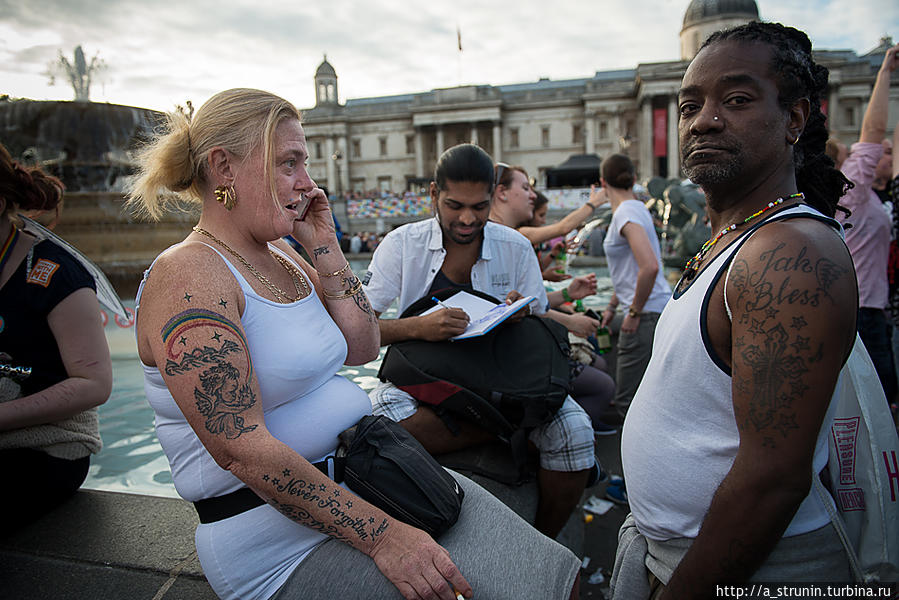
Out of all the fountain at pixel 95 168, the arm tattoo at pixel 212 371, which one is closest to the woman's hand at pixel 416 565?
the arm tattoo at pixel 212 371

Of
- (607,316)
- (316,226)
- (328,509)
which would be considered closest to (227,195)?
(316,226)

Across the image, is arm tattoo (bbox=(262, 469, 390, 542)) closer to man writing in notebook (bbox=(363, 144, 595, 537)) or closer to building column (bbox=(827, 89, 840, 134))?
man writing in notebook (bbox=(363, 144, 595, 537))

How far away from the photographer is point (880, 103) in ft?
10.6

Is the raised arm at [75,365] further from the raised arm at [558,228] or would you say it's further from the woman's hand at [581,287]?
the raised arm at [558,228]

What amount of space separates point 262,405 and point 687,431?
3.41 ft

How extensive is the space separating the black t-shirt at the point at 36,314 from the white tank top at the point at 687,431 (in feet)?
7.19

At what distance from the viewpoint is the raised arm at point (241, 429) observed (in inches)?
50.4

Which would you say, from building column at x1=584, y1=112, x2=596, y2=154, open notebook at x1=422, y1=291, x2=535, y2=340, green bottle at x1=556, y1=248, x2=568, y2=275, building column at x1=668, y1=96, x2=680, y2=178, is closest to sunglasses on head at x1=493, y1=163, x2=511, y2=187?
green bottle at x1=556, y1=248, x2=568, y2=275

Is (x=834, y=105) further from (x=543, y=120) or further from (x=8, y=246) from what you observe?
(x=8, y=246)

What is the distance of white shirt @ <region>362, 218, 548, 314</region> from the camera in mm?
2871

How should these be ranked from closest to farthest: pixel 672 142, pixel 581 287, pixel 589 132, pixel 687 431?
pixel 687 431, pixel 581 287, pixel 672 142, pixel 589 132

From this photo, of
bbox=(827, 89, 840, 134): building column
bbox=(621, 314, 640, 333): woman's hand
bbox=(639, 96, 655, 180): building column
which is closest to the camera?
bbox=(621, 314, 640, 333): woman's hand

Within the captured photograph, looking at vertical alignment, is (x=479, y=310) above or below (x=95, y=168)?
below

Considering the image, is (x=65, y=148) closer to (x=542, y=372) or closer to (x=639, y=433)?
(x=542, y=372)
